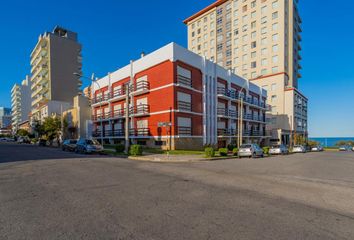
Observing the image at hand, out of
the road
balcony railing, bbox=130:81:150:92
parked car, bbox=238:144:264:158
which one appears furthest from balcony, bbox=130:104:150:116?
the road

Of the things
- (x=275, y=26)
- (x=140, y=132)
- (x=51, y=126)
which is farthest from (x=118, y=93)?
(x=275, y=26)

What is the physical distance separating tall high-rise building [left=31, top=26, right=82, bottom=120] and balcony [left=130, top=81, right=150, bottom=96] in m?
38.7

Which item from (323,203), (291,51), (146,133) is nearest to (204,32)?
(291,51)

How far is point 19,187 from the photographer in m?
6.86

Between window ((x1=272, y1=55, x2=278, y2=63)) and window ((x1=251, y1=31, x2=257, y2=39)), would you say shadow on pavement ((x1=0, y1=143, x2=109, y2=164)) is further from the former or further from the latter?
window ((x1=251, y1=31, x2=257, y2=39))

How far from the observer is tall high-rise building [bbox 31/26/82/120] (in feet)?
198

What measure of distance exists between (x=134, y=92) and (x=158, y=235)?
26.7 m

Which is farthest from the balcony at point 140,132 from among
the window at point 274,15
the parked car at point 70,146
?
the window at point 274,15

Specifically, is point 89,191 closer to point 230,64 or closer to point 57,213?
point 57,213

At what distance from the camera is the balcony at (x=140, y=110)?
27250 millimetres

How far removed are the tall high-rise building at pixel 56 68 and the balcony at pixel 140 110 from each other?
3928cm

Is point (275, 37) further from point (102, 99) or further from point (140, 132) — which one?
point (102, 99)

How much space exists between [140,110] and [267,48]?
41371 millimetres

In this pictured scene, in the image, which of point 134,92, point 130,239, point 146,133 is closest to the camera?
point 130,239
